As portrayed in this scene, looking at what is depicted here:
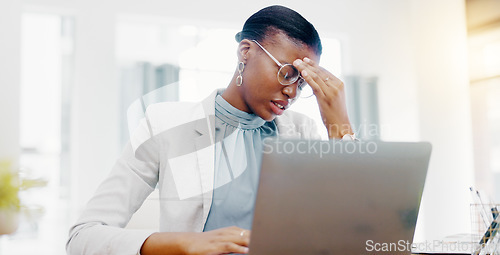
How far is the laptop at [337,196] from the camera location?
69 centimetres

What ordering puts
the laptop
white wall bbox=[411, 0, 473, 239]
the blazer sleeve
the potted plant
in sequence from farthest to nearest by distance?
white wall bbox=[411, 0, 473, 239] < the blazer sleeve < the potted plant < the laptop

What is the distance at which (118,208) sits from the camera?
1097 millimetres

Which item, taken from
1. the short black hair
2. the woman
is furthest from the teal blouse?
the short black hair

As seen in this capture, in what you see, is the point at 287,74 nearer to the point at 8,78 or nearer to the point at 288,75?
→ the point at 288,75

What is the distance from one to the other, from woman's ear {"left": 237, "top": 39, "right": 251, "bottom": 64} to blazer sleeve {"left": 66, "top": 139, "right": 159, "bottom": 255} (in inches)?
12.7

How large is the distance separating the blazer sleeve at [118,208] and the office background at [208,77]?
233cm

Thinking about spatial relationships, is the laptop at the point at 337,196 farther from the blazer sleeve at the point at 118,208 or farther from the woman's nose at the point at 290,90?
the woman's nose at the point at 290,90

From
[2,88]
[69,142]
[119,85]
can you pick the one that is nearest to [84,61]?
[119,85]

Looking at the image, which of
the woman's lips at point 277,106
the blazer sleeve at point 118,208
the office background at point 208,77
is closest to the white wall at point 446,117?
the office background at point 208,77

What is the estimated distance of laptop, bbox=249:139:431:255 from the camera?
686mm

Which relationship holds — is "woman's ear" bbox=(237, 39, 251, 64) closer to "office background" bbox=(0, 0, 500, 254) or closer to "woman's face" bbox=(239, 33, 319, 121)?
"woman's face" bbox=(239, 33, 319, 121)

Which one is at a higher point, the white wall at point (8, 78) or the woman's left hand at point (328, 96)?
the white wall at point (8, 78)

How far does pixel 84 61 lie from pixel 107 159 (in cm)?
72

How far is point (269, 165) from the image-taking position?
2.21 feet
